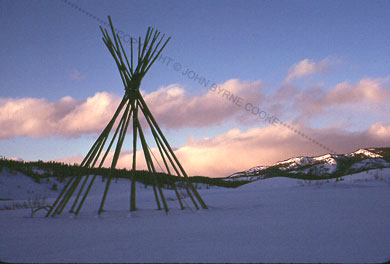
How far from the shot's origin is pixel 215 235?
7.14 feet

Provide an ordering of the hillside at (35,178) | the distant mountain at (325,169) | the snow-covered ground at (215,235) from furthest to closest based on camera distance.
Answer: the distant mountain at (325,169) → the hillside at (35,178) → the snow-covered ground at (215,235)

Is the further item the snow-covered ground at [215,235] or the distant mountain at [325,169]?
the distant mountain at [325,169]

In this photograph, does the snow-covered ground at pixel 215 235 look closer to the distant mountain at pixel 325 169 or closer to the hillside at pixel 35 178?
the hillside at pixel 35 178

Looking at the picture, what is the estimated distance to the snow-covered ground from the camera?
176 cm

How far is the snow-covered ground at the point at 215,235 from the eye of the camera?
176 centimetres

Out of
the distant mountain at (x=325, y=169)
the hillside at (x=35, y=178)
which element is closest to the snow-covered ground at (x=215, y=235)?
the hillside at (x=35, y=178)

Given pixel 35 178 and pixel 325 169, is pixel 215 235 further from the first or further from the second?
pixel 325 169

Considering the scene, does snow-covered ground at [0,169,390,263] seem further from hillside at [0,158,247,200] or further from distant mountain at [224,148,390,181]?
distant mountain at [224,148,390,181]

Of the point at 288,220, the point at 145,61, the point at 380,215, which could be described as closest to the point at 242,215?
the point at 288,220

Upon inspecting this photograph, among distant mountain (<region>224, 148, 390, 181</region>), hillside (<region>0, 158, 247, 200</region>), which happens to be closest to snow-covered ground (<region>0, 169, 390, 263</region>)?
hillside (<region>0, 158, 247, 200</region>)

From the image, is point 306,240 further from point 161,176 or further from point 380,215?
point 161,176

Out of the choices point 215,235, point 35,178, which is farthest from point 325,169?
point 215,235

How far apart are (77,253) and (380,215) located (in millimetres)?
2686

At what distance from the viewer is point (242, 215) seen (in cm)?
303
